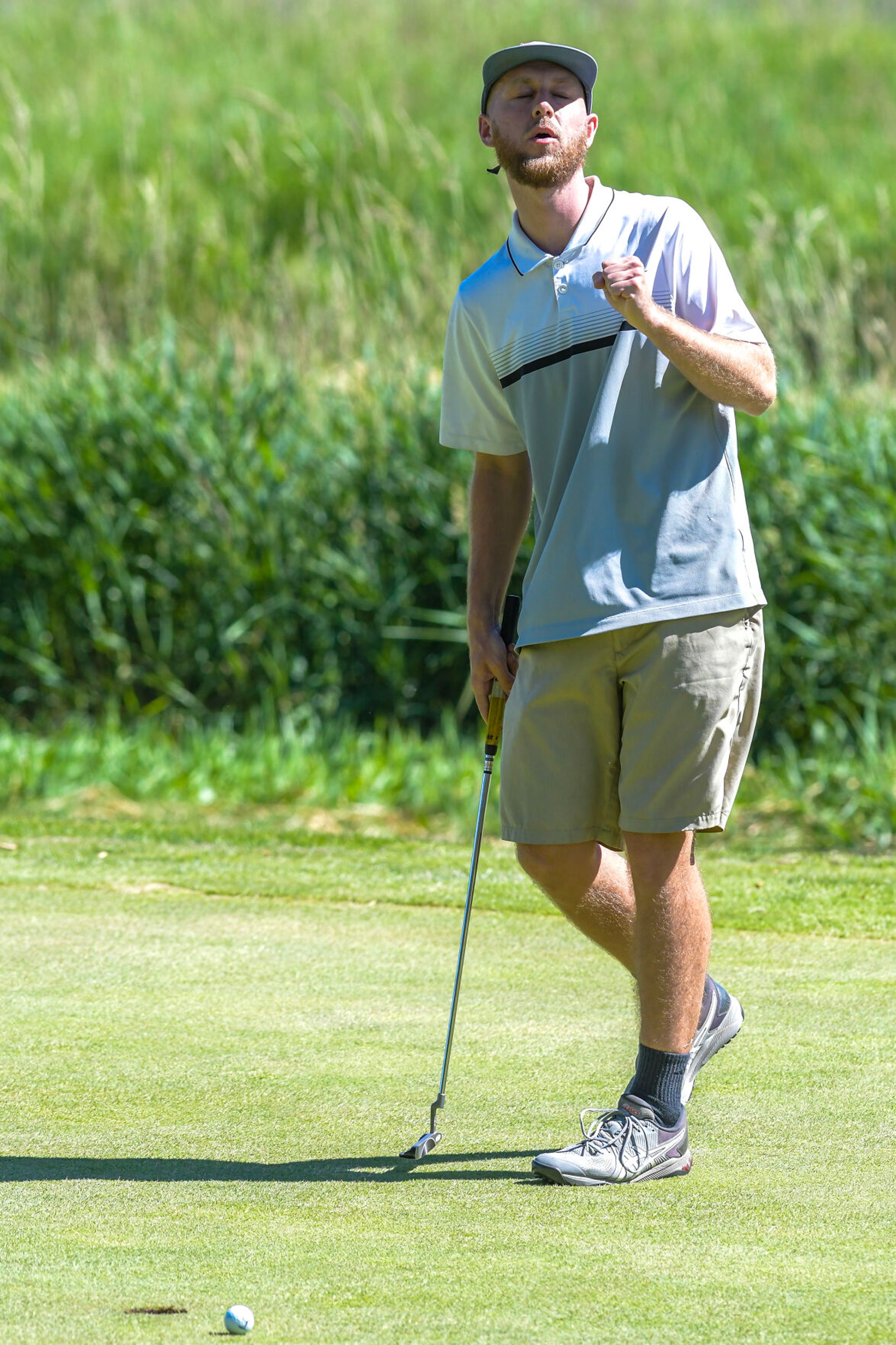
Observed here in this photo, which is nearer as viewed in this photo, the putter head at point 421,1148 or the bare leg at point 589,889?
the putter head at point 421,1148

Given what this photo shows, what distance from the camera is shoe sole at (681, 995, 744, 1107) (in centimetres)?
347

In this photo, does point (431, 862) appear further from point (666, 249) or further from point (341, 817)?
point (666, 249)

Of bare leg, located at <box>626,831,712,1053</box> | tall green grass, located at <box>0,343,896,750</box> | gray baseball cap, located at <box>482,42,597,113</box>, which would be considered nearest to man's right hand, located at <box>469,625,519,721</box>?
bare leg, located at <box>626,831,712,1053</box>

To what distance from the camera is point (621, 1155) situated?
320 centimetres

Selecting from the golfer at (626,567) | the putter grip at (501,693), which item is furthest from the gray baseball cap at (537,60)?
the putter grip at (501,693)

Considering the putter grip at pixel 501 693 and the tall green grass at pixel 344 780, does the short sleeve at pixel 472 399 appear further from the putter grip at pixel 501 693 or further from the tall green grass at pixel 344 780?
the tall green grass at pixel 344 780

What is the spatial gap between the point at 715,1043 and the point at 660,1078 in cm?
29

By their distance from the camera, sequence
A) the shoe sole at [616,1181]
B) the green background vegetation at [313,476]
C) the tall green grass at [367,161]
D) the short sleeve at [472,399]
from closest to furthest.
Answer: the shoe sole at [616,1181] < the short sleeve at [472,399] < the green background vegetation at [313,476] < the tall green grass at [367,161]

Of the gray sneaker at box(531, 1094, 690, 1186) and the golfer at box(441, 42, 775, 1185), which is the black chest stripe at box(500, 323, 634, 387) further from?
the gray sneaker at box(531, 1094, 690, 1186)

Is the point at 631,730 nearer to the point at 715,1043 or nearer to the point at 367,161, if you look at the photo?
the point at 715,1043

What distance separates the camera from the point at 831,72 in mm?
22969

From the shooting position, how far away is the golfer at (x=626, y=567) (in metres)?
3.39

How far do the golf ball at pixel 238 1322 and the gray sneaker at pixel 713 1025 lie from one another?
1.30 meters

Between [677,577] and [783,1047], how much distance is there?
1.21m
